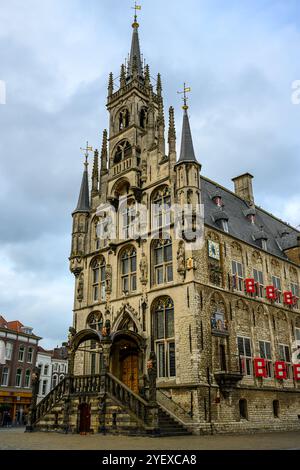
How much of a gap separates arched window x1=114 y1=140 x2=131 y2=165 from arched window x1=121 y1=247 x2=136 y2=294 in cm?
707

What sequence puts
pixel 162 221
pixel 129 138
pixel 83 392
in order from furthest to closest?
pixel 129 138, pixel 162 221, pixel 83 392

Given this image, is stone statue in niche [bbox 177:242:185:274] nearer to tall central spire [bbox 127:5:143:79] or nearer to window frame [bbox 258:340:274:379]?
window frame [bbox 258:340:274:379]

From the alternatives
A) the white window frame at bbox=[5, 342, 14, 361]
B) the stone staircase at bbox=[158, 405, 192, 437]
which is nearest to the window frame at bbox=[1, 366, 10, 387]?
the white window frame at bbox=[5, 342, 14, 361]

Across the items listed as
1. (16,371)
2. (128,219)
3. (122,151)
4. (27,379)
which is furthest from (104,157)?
(27,379)

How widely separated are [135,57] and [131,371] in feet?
74.1

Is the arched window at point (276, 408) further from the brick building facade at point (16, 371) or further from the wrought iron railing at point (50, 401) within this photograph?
the brick building facade at point (16, 371)

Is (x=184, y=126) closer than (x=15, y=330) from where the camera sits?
Yes

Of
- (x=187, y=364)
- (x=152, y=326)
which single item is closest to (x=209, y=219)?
(x=152, y=326)

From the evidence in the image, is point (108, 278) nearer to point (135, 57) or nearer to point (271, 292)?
point (271, 292)

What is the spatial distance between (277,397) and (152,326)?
30.4ft

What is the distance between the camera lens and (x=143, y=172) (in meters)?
27.9

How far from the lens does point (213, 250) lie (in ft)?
82.2

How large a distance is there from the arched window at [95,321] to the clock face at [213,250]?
861 centimetres

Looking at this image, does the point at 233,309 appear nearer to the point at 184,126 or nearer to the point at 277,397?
the point at 277,397
